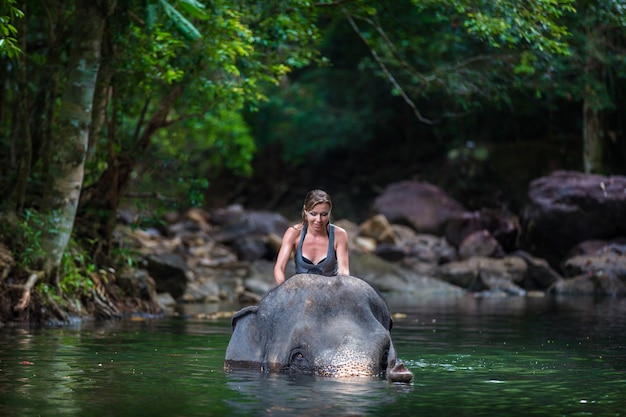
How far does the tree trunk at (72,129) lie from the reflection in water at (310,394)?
26.1 feet

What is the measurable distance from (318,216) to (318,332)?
5.04 feet

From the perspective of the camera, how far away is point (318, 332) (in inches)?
410

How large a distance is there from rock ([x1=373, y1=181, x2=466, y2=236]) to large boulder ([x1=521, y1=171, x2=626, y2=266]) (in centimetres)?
513

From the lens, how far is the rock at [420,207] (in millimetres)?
38219

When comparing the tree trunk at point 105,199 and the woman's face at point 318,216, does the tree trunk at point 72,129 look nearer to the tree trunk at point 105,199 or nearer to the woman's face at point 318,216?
the tree trunk at point 105,199

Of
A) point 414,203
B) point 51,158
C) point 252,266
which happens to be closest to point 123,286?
point 51,158

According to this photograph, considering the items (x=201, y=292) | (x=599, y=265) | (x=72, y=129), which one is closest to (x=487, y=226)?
(x=599, y=265)

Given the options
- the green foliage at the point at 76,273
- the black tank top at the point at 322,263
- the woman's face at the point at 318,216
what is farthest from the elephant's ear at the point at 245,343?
the green foliage at the point at 76,273

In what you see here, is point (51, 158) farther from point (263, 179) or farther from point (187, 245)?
point (263, 179)

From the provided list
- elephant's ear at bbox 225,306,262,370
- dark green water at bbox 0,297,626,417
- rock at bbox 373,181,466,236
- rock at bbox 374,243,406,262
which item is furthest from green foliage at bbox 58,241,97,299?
rock at bbox 373,181,466,236

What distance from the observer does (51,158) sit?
58.0ft

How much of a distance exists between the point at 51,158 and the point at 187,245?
17.4 m

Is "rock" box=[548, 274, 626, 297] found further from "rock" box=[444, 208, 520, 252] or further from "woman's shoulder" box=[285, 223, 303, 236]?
"woman's shoulder" box=[285, 223, 303, 236]

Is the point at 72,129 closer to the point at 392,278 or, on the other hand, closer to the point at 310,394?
the point at 310,394
